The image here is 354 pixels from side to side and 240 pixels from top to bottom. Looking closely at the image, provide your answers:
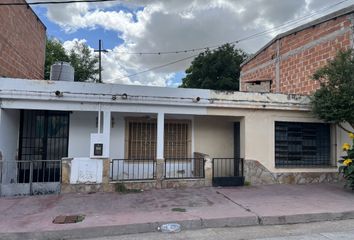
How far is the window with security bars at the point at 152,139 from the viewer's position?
10805 millimetres

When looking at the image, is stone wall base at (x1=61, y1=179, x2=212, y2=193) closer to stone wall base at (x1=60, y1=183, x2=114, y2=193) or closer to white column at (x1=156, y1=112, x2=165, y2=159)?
stone wall base at (x1=60, y1=183, x2=114, y2=193)

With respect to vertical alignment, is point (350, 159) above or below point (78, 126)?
below

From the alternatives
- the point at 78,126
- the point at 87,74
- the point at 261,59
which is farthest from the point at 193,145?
the point at 87,74

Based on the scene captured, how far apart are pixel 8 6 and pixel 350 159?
1232 centimetres

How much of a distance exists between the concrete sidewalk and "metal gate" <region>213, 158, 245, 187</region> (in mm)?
678

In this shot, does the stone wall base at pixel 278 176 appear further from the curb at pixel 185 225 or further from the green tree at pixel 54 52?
the green tree at pixel 54 52

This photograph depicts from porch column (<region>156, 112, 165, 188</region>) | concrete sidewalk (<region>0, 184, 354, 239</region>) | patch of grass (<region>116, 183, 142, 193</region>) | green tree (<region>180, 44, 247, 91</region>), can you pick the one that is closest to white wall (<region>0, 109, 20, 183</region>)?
concrete sidewalk (<region>0, 184, 354, 239</region>)

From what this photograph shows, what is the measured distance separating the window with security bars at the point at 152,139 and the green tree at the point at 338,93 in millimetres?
4592

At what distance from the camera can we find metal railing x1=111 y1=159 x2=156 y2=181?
34.4ft

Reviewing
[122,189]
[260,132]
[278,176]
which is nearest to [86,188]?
[122,189]

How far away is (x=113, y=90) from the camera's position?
30.2ft

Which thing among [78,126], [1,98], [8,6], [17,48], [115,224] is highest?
[8,6]

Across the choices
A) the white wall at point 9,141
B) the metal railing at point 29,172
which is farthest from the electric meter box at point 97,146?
the white wall at point 9,141

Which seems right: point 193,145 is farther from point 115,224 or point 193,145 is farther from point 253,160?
point 115,224
